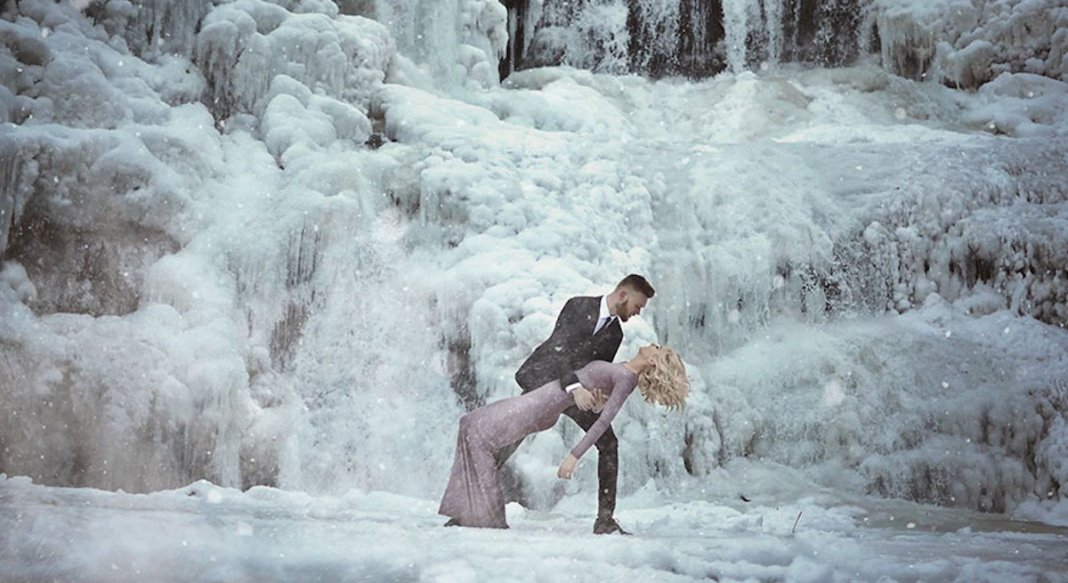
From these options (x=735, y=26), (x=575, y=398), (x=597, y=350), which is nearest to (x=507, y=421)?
(x=575, y=398)

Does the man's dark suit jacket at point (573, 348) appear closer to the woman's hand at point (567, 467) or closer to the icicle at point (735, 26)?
the woman's hand at point (567, 467)

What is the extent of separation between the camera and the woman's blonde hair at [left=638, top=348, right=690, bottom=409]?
2914mm

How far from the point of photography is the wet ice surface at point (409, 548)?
216 cm

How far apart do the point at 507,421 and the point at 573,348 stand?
293 millimetres

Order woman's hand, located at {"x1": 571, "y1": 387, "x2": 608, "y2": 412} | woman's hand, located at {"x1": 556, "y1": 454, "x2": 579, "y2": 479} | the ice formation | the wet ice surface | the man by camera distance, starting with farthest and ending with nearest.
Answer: the ice formation → the man → woman's hand, located at {"x1": 571, "y1": 387, "x2": 608, "y2": 412} → woman's hand, located at {"x1": 556, "y1": 454, "x2": 579, "y2": 479} → the wet ice surface

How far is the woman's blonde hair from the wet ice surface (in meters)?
0.40

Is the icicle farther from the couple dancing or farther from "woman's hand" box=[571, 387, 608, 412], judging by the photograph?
"woman's hand" box=[571, 387, 608, 412]

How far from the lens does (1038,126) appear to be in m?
7.25

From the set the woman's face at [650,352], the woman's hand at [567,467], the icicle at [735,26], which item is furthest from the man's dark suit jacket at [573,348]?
the icicle at [735,26]

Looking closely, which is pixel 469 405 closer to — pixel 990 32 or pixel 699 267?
pixel 699 267

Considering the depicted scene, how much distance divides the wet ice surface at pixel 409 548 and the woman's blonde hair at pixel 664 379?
1.31ft

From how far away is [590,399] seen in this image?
9.54 ft

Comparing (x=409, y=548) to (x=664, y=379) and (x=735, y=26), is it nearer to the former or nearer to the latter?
(x=664, y=379)

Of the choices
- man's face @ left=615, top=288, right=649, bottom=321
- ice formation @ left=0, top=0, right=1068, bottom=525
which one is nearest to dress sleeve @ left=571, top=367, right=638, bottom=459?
man's face @ left=615, top=288, right=649, bottom=321
